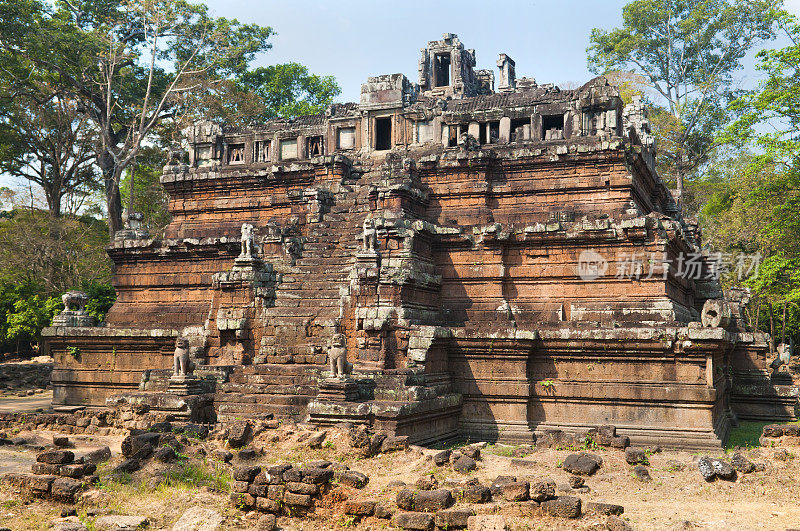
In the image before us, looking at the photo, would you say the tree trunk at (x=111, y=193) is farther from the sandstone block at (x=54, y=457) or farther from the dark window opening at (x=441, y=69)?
the sandstone block at (x=54, y=457)

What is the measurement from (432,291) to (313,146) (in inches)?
338

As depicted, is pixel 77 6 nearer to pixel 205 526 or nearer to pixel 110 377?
pixel 110 377

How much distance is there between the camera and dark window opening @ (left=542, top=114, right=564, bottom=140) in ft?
68.6

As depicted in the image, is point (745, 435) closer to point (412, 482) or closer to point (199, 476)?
point (412, 482)

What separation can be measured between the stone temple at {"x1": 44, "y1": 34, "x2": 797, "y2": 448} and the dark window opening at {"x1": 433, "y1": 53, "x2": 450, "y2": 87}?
23.2ft

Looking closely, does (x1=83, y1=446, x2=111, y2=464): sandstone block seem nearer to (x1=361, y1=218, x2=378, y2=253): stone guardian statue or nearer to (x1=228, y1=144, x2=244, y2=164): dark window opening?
(x1=361, y1=218, x2=378, y2=253): stone guardian statue

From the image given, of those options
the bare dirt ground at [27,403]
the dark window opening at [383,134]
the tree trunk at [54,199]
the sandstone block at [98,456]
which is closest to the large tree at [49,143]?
the tree trunk at [54,199]

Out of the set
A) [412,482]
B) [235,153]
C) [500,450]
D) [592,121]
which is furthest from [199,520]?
[235,153]

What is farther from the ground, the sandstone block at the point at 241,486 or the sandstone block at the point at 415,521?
the sandstone block at the point at 241,486

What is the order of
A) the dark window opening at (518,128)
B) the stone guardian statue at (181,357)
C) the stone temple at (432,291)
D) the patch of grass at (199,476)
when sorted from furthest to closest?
the dark window opening at (518,128) < the stone guardian statue at (181,357) < the stone temple at (432,291) < the patch of grass at (199,476)

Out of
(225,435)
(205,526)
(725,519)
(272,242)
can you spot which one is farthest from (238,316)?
(725,519)

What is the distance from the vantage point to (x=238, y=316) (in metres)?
18.2

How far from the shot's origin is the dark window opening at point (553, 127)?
20906 millimetres

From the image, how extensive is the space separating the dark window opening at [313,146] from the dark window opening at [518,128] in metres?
6.59
